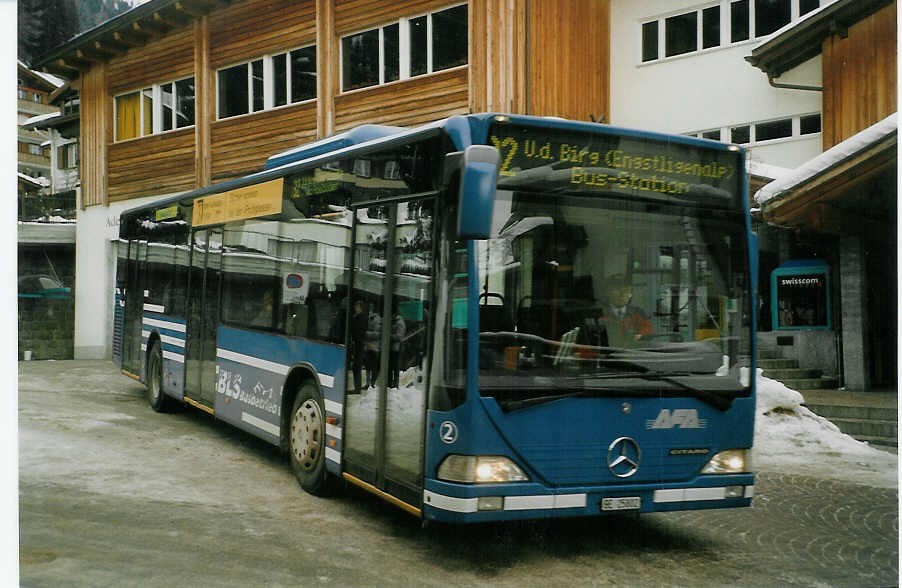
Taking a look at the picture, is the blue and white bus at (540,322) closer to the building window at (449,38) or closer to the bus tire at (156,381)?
the bus tire at (156,381)

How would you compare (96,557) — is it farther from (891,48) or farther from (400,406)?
(891,48)

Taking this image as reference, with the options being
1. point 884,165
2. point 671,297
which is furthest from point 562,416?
point 884,165

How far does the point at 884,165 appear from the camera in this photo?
10.7 meters

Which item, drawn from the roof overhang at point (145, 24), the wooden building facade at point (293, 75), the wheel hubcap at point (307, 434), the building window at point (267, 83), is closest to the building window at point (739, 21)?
the wooden building facade at point (293, 75)

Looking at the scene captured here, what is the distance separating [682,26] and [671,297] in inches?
544

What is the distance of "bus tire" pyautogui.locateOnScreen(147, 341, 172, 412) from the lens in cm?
1242

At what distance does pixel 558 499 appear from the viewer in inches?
226

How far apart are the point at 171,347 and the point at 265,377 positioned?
3.68m

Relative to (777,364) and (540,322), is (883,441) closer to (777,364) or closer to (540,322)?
(777,364)

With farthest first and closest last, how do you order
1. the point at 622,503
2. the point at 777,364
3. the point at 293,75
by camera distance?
the point at 293,75, the point at 777,364, the point at 622,503

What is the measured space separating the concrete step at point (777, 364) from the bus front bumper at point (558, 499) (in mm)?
9433

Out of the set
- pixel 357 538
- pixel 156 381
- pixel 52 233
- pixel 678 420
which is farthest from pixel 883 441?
pixel 52 233

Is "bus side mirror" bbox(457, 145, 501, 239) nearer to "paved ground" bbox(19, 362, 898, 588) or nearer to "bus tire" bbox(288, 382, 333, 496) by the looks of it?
"paved ground" bbox(19, 362, 898, 588)

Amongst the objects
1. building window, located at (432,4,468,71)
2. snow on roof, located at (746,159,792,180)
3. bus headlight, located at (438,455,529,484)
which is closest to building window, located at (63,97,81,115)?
building window, located at (432,4,468,71)
